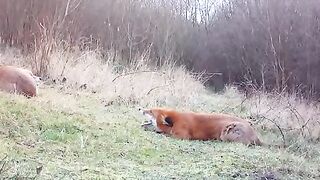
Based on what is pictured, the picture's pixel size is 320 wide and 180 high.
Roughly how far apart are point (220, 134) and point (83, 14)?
7519 millimetres

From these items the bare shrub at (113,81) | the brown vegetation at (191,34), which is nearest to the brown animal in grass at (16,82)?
the bare shrub at (113,81)

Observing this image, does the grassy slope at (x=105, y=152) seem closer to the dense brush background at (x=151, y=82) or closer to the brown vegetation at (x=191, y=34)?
the dense brush background at (x=151, y=82)

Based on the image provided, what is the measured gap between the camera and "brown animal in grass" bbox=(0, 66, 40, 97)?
670 centimetres

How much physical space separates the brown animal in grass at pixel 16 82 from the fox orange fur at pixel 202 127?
1.55 meters

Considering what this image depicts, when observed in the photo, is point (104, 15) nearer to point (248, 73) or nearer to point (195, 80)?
point (195, 80)

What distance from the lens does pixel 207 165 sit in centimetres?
474

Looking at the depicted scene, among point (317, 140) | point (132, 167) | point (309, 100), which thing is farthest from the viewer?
point (309, 100)

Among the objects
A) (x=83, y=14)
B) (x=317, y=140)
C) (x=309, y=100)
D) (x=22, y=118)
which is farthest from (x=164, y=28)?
(x=22, y=118)

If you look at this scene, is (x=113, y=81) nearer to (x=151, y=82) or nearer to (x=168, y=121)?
(x=151, y=82)

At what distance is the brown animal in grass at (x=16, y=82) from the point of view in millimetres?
6703

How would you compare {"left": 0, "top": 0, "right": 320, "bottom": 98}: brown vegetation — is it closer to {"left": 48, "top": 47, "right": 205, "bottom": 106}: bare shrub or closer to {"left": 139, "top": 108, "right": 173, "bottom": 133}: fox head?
{"left": 48, "top": 47, "right": 205, "bottom": 106}: bare shrub

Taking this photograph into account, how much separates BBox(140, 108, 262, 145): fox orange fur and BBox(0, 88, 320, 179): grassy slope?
0.25m

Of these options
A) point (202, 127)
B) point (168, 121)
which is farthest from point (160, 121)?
point (202, 127)

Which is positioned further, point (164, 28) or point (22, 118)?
point (164, 28)
